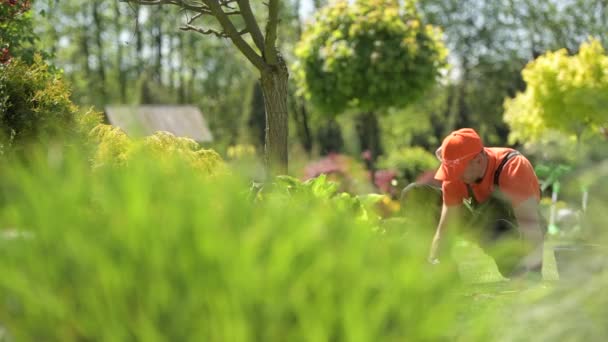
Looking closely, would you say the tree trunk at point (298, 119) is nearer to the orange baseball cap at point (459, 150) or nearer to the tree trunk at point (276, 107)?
the tree trunk at point (276, 107)

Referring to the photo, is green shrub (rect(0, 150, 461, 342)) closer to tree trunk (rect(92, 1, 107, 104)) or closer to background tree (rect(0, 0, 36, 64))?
→ background tree (rect(0, 0, 36, 64))

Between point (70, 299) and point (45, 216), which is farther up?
point (45, 216)

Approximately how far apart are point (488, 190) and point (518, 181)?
51 centimetres

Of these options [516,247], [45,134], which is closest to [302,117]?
[45,134]

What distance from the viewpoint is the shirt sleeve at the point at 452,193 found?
559cm

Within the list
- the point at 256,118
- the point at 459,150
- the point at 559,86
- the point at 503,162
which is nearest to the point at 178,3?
the point at 459,150

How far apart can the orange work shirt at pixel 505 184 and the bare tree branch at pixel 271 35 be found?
155 cm

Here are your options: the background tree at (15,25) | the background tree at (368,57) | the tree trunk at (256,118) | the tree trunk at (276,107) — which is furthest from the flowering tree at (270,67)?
the tree trunk at (256,118)

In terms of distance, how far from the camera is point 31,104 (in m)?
5.53

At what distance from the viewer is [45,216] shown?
1.73m

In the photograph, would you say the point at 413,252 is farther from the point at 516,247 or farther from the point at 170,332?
the point at 170,332

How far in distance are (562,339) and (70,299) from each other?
3.63 feet

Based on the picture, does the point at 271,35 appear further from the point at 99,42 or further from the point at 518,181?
the point at 99,42

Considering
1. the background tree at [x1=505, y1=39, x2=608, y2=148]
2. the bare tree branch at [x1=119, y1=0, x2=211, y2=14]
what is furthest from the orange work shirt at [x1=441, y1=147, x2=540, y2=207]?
the background tree at [x1=505, y1=39, x2=608, y2=148]
